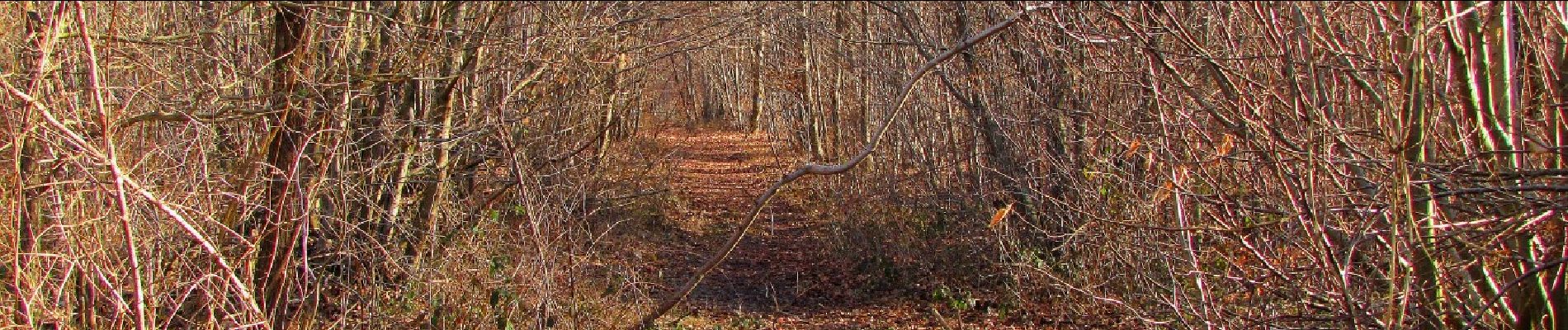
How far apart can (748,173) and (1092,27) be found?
1456cm

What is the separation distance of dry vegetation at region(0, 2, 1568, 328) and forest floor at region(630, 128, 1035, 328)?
0.07 meters

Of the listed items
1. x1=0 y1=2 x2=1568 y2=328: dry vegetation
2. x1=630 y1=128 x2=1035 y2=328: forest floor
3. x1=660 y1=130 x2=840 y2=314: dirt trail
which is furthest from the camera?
x1=660 y1=130 x2=840 y2=314: dirt trail

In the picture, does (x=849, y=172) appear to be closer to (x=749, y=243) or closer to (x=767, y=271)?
(x=767, y=271)

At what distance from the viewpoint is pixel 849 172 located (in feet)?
39.6

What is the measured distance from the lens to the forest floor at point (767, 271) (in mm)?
9844

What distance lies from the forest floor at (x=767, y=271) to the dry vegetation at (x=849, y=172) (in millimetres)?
66

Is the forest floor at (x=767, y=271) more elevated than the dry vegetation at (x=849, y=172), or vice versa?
the dry vegetation at (x=849, y=172)

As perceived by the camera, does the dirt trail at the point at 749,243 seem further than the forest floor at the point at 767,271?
Yes

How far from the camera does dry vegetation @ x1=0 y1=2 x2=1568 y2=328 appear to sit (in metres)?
3.92

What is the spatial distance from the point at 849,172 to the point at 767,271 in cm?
123

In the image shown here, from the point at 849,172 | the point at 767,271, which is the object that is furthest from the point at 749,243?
the point at 849,172

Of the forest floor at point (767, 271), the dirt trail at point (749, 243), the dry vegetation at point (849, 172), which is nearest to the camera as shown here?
the dry vegetation at point (849, 172)

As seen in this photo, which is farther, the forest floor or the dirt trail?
the dirt trail

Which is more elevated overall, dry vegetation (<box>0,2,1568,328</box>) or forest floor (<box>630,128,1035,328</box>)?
dry vegetation (<box>0,2,1568,328</box>)
